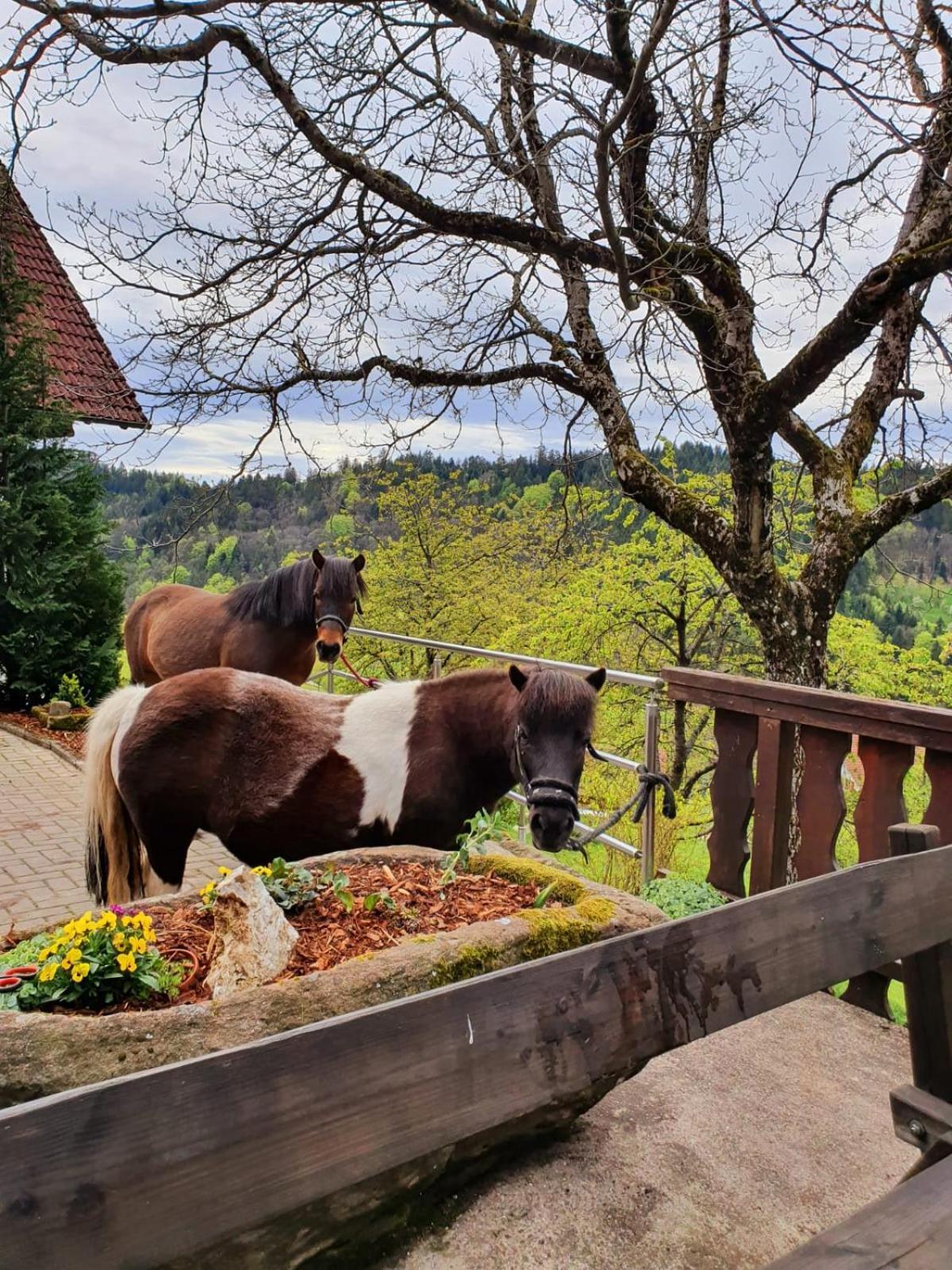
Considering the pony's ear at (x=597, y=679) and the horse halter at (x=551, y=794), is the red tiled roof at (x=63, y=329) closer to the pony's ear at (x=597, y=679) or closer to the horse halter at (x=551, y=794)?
the pony's ear at (x=597, y=679)

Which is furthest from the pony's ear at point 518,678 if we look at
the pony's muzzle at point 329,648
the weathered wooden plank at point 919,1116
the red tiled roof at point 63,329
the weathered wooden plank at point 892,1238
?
the red tiled roof at point 63,329

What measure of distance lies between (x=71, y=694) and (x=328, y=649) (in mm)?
5125

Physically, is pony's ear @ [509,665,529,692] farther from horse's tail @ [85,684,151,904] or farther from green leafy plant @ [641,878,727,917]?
horse's tail @ [85,684,151,904]

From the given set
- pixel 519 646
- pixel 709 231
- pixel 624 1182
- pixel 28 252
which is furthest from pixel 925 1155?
pixel 28 252

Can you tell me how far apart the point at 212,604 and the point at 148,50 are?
3886 mm

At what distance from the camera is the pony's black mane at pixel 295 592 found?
5754 millimetres

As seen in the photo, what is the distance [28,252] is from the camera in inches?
433

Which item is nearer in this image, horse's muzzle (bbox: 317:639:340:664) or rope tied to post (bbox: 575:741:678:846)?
rope tied to post (bbox: 575:741:678:846)

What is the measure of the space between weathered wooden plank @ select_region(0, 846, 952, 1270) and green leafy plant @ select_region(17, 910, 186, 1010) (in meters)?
1.07

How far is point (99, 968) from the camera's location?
1.66 m

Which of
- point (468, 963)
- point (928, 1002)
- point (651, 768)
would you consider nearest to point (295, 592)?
point (651, 768)

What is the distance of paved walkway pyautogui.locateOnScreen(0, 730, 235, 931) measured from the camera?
13.4 feet

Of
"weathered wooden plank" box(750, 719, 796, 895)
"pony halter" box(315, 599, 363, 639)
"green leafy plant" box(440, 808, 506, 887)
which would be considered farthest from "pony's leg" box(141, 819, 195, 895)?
"pony halter" box(315, 599, 363, 639)

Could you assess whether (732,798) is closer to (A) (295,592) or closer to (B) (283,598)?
(A) (295,592)
